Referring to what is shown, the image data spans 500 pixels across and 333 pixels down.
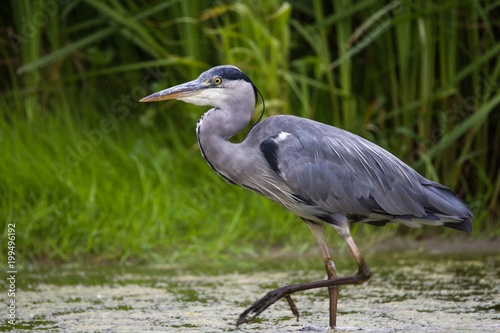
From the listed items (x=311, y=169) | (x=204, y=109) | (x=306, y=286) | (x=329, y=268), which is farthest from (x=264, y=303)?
(x=204, y=109)

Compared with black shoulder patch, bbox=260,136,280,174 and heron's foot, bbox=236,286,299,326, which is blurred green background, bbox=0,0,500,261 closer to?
black shoulder patch, bbox=260,136,280,174

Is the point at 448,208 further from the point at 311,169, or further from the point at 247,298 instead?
the point at 247,298

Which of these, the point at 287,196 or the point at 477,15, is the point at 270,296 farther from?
the point at 477,15

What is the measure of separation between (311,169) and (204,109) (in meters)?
2.69

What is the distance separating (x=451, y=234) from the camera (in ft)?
21.8

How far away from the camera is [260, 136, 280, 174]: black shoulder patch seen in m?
4.41

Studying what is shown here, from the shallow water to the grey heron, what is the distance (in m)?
0.31

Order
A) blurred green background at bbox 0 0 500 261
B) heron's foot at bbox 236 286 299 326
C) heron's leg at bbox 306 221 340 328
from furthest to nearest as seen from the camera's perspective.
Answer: blurred green background at bbox 0 0 500 261 < heron's leg at bbox 306 221 340 328 < heron's foot at bbox 236 286 299 326

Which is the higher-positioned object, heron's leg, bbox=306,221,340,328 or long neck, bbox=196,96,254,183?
long neck, bbox=196,96,254,183

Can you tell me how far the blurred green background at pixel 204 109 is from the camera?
619cm

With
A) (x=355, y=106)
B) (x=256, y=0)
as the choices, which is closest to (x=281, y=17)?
(x=256, y=0)

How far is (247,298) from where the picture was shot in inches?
192

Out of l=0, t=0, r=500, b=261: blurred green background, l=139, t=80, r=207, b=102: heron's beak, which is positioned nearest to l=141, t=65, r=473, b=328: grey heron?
l=139, t=80, r=207, b=102: heron's beak

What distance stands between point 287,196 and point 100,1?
3.16 m
